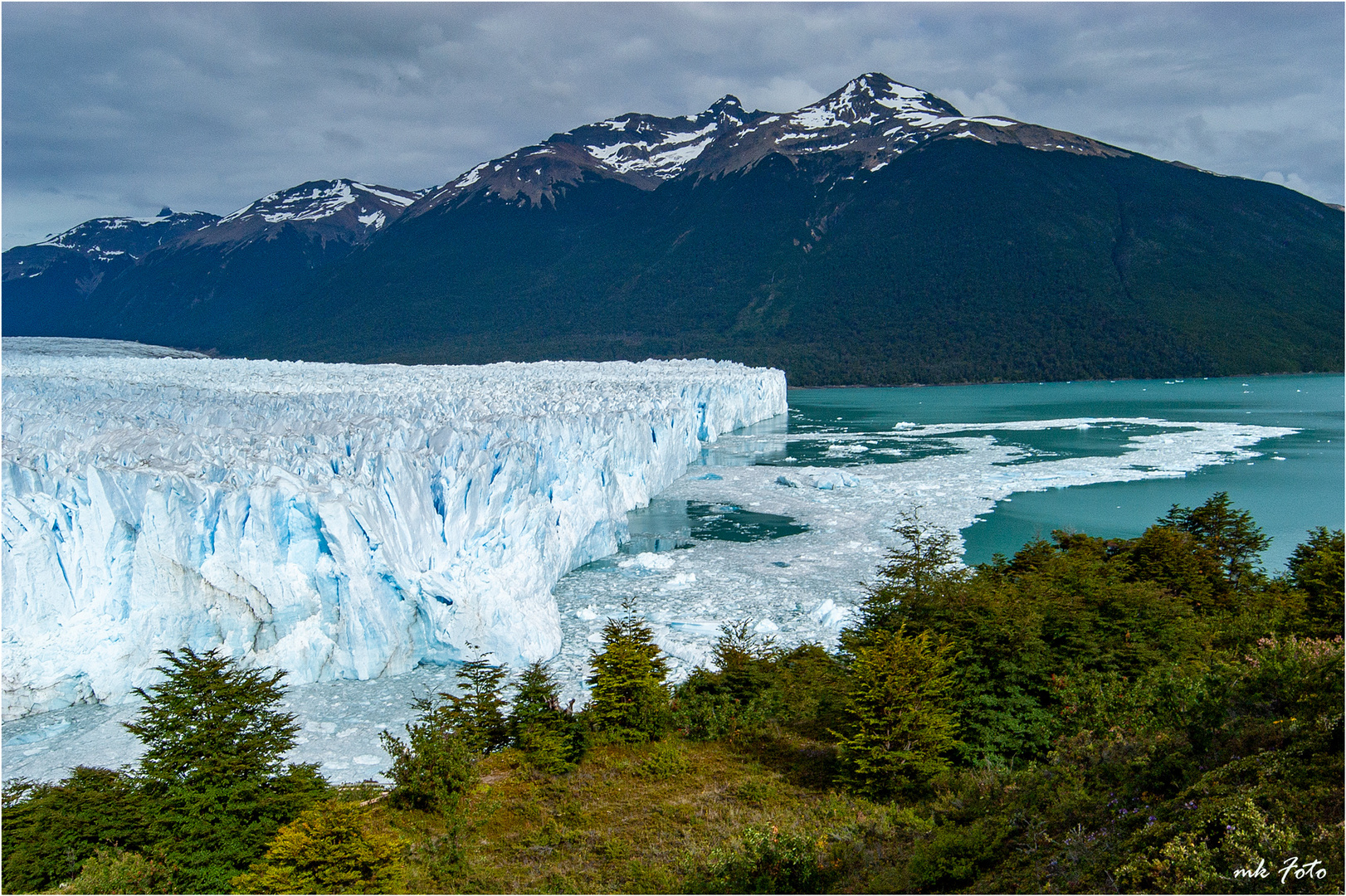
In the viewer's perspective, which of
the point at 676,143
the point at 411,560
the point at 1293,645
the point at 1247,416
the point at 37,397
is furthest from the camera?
the point at 676,143

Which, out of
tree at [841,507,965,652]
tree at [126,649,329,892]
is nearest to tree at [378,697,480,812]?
tree at [126,649,329,892]

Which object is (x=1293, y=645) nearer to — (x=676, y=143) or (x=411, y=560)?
(x=411, y=560)

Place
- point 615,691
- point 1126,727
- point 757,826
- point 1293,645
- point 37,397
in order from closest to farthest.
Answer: point 1293,645 → point 757,826 → point 1126,727 → point 615,691 → point 37,397

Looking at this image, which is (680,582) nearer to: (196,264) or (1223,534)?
(1223,534)

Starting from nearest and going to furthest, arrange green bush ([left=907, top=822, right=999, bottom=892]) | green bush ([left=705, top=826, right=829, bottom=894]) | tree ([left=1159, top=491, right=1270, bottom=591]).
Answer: green bush ([left=907, top=822, right=999, bottom=892]) → green bush ([left=705, top=826, right=829, bottom=894]) → tree ([left=1159, top=491, right=1270, bottom=591])

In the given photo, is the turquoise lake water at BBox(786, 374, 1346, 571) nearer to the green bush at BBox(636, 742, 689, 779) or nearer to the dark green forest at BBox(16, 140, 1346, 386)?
the dark green forest at BBox(16, 140, 1346, 386)

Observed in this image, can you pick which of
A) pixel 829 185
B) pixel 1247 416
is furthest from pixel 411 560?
pixel 829 185
